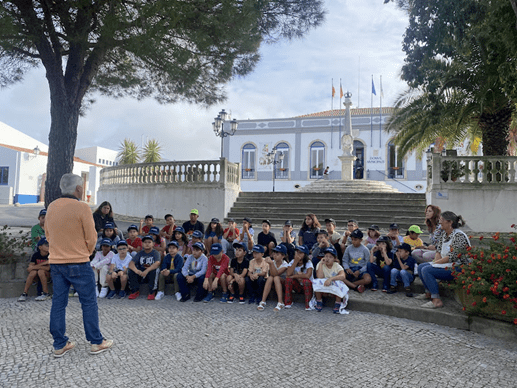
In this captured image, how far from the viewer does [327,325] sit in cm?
484

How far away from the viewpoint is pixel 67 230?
371 cm

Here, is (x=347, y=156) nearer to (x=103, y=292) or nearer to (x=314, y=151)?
(x=314, y=151)

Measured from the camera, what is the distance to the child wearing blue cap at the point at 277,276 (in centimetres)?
580

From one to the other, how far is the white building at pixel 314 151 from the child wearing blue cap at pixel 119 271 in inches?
969

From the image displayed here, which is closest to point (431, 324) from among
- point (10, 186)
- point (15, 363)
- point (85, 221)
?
point (85, 221)

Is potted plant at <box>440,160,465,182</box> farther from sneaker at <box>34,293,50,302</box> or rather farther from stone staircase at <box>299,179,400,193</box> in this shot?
sneaker at <box>34,293,50,302</box>

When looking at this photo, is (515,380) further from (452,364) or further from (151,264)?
(151,264)

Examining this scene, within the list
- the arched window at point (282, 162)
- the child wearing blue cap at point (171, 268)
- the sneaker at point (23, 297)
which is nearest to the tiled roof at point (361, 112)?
the arched window at point (282, 162)

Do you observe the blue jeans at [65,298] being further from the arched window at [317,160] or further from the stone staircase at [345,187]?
the arched window at [317,160]

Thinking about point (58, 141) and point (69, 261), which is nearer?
point (69, 261)

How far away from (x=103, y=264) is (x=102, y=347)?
3.00 m

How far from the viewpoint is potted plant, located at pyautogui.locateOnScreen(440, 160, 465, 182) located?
39.9 feet

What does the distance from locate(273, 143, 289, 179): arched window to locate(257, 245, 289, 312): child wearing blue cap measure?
2523 centimetres

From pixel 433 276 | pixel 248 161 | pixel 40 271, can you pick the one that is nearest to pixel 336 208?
pixel 433 276
